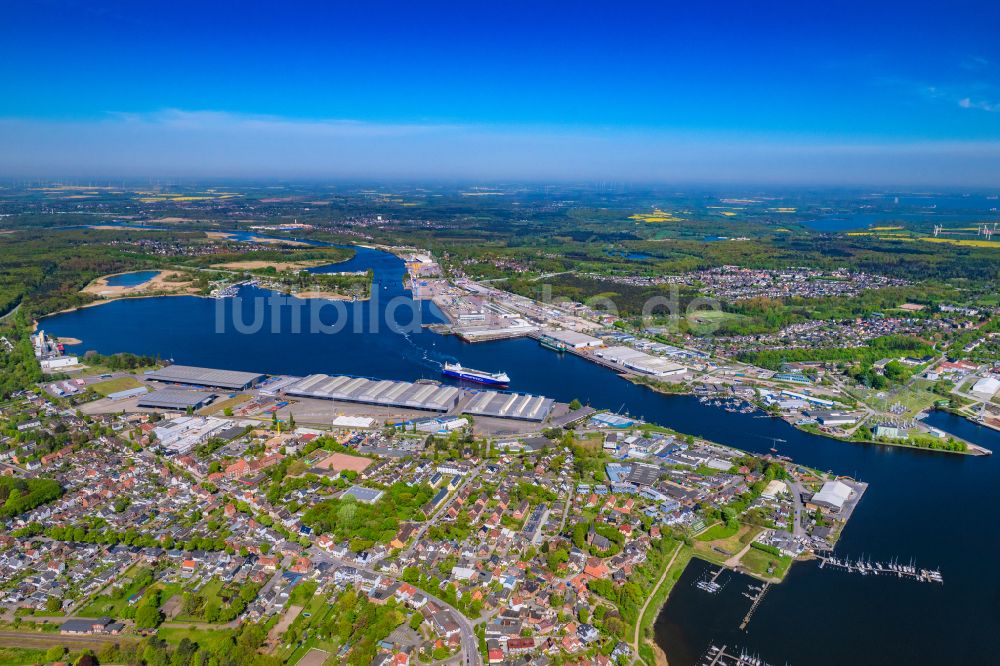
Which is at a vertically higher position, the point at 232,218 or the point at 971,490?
the point at 232,218

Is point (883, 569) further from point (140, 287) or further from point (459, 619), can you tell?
point (140, 287)

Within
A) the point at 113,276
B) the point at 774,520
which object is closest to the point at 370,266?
the point at 113,276

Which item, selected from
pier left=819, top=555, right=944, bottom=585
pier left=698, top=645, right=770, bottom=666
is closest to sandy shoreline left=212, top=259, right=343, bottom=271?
pier left=819, top=555, right=944, bottom=585

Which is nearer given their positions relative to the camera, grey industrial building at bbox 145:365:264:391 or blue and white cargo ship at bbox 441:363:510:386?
grey industrial building at bbox 145:365:264:391

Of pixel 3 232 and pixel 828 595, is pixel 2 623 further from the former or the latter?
pixel 3 232

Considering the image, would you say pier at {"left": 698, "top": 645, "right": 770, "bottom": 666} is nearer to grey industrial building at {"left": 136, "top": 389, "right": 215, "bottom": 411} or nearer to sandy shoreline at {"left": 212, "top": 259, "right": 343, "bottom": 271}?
grey industrial building at {"left": 136, "top": 389, "right": 215, "bottom": 411}

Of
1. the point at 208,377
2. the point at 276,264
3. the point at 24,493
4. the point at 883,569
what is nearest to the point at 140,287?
the point at 276,264
